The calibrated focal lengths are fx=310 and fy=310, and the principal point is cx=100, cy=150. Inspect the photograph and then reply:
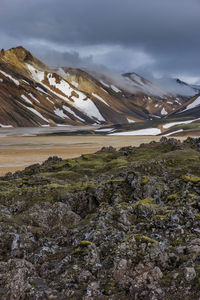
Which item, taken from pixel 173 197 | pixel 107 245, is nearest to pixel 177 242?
pixel 107 245

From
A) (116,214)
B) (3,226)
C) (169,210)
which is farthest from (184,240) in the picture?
(3,226)

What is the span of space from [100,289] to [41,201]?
13401 millimetres

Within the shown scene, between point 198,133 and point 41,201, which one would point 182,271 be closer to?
point 41,201

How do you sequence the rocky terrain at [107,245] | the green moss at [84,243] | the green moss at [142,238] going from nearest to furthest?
the rocky terrain at [107,245], the green moss at [142,238], the green moss at [84,243]

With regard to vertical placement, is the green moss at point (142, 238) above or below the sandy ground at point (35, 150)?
below

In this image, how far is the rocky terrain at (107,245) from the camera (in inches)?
415

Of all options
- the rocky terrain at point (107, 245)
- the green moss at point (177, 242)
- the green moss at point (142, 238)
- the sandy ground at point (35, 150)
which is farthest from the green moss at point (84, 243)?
the sandy ground at point (35, 150)

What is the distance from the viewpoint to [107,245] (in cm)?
1305

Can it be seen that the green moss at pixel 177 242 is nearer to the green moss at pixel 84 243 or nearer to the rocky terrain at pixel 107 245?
the rocky terrain at pixel 107 245

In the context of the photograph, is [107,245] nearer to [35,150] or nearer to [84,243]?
[84,243]

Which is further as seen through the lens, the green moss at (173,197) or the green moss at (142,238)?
the green moss at (173,197)

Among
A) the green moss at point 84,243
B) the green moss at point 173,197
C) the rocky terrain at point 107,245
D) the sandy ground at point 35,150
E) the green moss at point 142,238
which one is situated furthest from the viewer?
the sandy ground at point 35,150

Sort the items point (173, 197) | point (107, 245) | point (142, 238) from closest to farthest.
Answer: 1. point (142, 238)
2. point (107, 245)
3. point (173, 197)

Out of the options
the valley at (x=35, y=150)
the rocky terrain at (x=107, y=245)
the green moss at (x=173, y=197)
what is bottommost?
the rocky terrain at (x=107, y=245)
